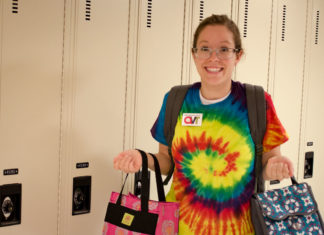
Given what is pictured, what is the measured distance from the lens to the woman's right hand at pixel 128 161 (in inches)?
81.2

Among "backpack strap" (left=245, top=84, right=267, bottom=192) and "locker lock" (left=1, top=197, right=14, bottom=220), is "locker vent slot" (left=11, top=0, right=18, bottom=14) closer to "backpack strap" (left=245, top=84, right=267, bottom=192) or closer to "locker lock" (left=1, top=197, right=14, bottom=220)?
"locker lock" (left=1, top=197, right=14, bottom=220)

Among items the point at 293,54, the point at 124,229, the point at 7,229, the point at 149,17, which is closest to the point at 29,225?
the point at 7,229

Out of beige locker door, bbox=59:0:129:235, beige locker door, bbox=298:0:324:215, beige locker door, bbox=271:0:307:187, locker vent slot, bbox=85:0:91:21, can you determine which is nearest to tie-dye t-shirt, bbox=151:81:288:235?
beige locker door, bbox=59:0:129:235

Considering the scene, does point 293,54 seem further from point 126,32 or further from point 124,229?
point 124,229

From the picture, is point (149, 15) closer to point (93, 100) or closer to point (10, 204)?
point (93, 100)

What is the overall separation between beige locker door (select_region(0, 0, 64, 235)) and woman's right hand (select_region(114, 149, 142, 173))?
0.86 m

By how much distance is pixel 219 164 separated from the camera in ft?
6.76

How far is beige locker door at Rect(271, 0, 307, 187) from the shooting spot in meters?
3.95

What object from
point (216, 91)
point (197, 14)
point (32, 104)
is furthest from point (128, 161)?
point (197, 14)

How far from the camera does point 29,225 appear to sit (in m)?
2.74

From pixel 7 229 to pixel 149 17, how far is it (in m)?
1.77

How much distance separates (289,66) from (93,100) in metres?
2.10

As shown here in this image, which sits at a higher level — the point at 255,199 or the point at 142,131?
the point at 142,131

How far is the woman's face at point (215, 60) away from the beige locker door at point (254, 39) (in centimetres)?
156
